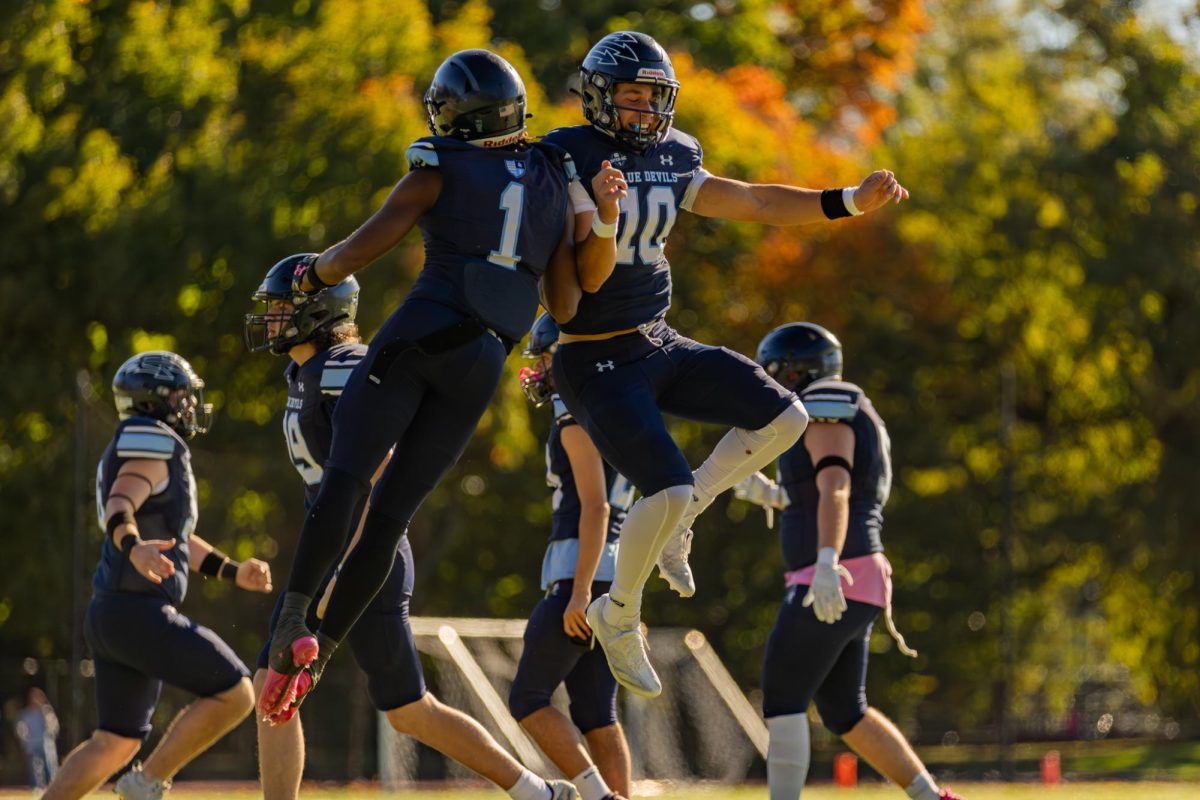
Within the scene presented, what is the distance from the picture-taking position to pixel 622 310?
7816 mm

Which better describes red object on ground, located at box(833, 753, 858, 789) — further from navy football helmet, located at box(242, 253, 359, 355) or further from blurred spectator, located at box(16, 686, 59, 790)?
navy football helmet, located at box(242, 253, 359, 355)

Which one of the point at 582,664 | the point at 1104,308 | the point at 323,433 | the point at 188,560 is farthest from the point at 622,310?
the point at 1104,308

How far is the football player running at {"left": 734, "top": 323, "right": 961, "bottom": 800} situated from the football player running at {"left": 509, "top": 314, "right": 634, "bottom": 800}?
79cm

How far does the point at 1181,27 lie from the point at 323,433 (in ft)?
84.4

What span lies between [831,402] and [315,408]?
253 cm

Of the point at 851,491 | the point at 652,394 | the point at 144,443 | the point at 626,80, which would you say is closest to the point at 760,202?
the point at 626,80

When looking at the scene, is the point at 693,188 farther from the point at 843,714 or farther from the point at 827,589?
the point at 843,714

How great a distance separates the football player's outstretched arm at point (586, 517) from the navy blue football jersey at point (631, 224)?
1165 mm

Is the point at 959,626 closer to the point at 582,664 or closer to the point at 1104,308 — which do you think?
the point at 1104,308

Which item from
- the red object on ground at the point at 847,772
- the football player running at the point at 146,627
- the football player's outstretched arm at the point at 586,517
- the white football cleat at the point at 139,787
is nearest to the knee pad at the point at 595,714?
the football player's outstretched arm at the point at 586,517

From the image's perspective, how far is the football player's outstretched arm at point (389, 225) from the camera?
23.2ft

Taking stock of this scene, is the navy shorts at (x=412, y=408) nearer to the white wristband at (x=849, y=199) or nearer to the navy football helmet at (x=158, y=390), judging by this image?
the white wristband at (x=849, y=199)

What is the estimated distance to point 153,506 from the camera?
9391 mm

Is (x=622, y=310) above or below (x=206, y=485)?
above
